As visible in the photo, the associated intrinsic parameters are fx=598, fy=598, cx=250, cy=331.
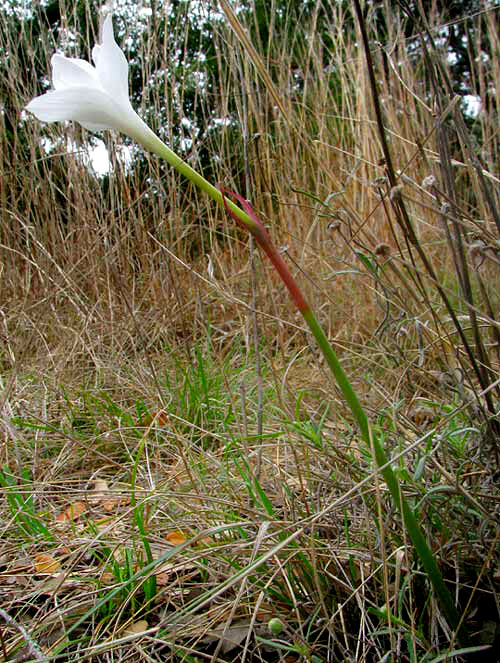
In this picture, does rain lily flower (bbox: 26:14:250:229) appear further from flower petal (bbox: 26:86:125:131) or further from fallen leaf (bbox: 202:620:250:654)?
fallen leaf (bbox: 202:620:250:654)

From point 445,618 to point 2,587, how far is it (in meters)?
0.61

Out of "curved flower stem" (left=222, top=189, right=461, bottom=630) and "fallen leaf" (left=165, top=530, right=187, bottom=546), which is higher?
"curved flower stem" (left=222, top=189, right=461, bottom=630)

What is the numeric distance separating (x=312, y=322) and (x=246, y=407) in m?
0.89

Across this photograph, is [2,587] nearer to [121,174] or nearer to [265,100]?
[121,174]

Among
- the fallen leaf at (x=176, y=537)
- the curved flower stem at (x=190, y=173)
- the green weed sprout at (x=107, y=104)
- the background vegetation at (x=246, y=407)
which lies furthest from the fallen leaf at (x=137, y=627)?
the curved flower stem at (x=190, y=173)

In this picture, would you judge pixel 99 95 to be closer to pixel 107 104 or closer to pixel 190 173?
pixel 107 104

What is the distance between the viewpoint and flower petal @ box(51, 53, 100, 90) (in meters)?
0.52

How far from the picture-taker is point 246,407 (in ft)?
4.50

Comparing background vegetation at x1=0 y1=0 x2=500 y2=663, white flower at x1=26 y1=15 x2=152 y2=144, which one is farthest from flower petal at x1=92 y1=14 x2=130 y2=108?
background vegetation at x1=0 y1=0 x2=500 y2=663

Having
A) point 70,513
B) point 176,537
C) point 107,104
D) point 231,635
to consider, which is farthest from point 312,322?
point 70,513

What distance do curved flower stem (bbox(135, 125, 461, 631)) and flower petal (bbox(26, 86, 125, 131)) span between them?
3cm

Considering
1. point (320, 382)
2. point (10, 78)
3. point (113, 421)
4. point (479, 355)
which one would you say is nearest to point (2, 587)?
point (113, 421)

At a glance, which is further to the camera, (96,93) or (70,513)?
(70,513)

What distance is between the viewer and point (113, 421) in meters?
1.34
